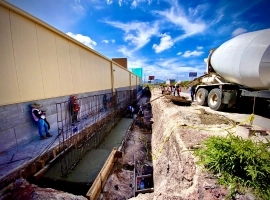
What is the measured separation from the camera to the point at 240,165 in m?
2.37

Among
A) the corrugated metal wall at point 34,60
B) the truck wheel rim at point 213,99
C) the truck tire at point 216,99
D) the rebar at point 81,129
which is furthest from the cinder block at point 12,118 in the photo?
the truck wheel rim at point 213,99

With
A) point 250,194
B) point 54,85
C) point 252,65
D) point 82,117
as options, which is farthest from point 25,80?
point 252,65

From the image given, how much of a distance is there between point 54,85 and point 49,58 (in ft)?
3.85

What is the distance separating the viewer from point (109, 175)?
4.87 metres

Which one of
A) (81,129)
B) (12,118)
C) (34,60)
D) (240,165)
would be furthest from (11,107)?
(240,165)

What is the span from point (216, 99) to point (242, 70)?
102 inches

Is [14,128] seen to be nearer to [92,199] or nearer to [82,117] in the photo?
[92,199]

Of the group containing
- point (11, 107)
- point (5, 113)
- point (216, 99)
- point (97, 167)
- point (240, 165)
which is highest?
point (11, 107)

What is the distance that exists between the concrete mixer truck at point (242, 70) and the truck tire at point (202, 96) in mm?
184

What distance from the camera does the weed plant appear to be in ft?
7.07

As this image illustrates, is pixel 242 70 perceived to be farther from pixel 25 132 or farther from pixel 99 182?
pixel 25 132

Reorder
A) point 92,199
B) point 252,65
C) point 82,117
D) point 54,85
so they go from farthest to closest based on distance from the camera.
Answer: point 82,117, point 54,85, point 252,65, point 92,199

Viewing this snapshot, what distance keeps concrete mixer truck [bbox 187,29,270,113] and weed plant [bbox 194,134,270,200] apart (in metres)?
4.42

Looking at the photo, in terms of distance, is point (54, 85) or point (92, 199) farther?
point (54, 85)
